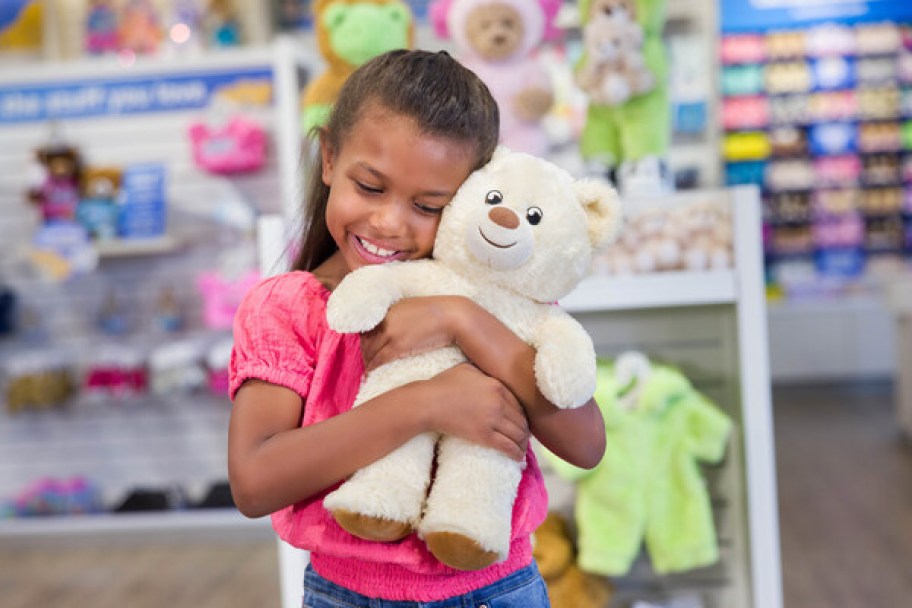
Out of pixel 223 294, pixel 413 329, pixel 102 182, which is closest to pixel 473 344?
pixel 413 329

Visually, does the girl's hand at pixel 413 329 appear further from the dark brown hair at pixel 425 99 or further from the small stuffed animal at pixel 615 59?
the small stuffed animal at pixel 615 59

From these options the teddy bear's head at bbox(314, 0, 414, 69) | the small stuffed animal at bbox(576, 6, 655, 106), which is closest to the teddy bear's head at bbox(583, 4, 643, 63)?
the small stuffed animal at bbox(576, 6, 655, 106)

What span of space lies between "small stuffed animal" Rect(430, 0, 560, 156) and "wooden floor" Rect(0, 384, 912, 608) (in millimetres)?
1658

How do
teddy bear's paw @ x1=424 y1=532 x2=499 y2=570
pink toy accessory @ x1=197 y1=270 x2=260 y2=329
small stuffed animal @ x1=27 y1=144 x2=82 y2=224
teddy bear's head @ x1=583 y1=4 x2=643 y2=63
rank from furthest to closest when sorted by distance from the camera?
1. small stuffed animal @ x1=27 y1=144 x2=82 y2=224
2. pink toy accessory @ x1=197 y1=270 x2=260 y2=329
3. teddy bear's head @ x1=583 y1=4 x2=643 y2=63
4. teddy bear's paw @ x1=424 y1=532 x2=499 y2=570

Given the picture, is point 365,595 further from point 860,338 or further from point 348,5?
point 860,338

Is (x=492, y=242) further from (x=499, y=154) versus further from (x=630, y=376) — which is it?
(x=630, y=376)

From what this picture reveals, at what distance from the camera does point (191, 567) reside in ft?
12.1

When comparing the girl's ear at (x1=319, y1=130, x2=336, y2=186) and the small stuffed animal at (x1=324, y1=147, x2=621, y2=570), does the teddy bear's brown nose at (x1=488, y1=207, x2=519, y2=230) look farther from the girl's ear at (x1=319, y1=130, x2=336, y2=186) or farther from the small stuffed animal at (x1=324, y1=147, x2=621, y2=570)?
the girl's ear at (x1=319, y1=130, x2=336, y2=186)

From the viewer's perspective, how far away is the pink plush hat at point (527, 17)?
105 inches

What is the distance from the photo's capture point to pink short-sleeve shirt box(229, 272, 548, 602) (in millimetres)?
1035

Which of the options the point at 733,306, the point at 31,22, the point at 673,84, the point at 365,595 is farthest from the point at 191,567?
the point at 31,22

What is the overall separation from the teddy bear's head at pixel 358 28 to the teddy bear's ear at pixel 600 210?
170 cm

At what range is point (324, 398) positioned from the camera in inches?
42.0

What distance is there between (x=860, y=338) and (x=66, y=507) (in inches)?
199
